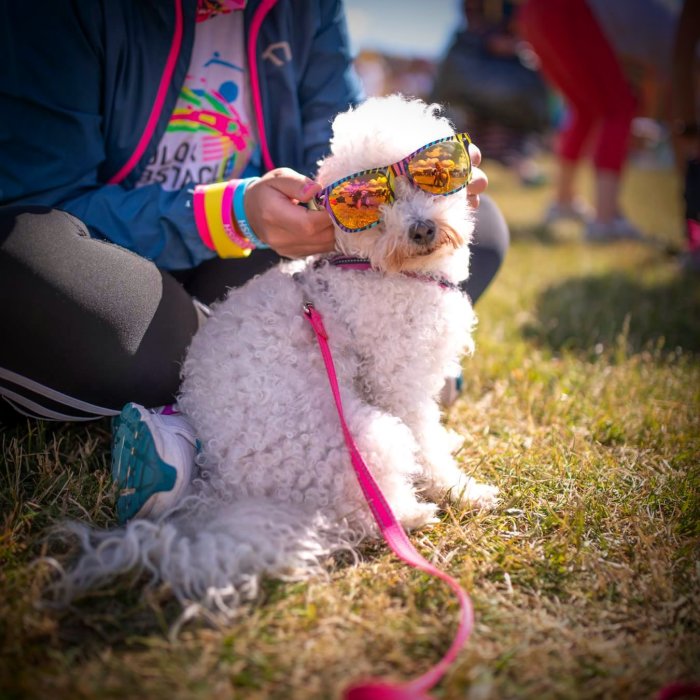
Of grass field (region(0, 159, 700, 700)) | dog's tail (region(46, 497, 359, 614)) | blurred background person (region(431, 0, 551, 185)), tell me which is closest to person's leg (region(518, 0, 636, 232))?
blurred background person (region(431, 0, 551, 185))

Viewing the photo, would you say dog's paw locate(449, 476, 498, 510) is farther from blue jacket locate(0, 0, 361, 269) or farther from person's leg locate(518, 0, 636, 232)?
person's leg locate(518, 0, 636, 232)

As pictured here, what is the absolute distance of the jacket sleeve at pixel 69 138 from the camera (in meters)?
1.90

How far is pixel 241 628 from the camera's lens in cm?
134

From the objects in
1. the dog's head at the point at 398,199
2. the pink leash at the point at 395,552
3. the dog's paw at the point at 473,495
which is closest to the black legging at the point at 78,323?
the pink leash at the point at 395,552

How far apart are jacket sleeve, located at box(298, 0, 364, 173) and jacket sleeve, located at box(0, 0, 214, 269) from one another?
69cm

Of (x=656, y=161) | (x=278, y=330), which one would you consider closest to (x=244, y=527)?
(x=278, y=330)

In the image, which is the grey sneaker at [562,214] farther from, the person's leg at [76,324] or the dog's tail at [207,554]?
the dog's tail at [207,554]

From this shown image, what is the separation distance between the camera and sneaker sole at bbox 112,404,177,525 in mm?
1601

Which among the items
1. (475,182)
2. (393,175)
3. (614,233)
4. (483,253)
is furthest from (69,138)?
(614,233)

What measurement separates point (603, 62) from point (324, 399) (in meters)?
5.23

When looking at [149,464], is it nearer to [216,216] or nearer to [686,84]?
[216,216]

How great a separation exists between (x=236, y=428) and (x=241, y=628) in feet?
1.71

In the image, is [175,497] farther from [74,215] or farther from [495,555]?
[74,215]

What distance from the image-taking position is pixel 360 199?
163 centimetres
